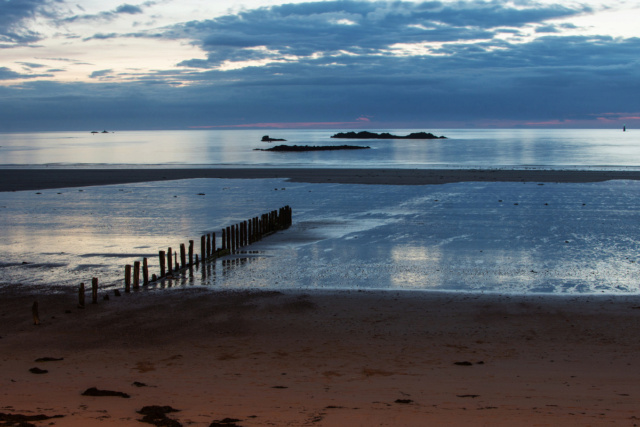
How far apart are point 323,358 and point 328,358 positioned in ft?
0.31

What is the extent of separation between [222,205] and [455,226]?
14.7 meters

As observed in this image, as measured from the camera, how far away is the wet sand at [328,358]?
858 centimetres

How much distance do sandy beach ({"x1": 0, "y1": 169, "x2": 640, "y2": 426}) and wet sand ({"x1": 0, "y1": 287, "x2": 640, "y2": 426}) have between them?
1.5 inches

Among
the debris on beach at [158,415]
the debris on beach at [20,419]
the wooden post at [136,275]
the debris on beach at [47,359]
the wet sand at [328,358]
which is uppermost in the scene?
the wooden post at [136,275]

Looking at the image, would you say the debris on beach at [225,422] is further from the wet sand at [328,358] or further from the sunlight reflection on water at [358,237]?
the sunlight reflection on water at [358,237]

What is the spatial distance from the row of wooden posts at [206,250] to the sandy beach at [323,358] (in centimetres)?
71

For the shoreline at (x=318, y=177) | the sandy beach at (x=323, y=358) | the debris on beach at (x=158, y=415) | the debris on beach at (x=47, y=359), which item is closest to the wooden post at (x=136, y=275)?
the sandy beach at (x=323, y=358)

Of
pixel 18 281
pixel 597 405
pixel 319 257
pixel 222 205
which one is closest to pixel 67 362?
pixel 18 281

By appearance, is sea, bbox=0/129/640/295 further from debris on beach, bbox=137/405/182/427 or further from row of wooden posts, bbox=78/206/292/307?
debris on beach, bbox=137/405/182/427

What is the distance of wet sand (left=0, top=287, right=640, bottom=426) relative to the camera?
8.58 m

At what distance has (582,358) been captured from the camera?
11219mm

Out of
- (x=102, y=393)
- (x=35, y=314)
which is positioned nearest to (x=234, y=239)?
(x=35, y=314)

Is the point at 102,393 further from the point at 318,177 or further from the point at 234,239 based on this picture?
the point at 318,177

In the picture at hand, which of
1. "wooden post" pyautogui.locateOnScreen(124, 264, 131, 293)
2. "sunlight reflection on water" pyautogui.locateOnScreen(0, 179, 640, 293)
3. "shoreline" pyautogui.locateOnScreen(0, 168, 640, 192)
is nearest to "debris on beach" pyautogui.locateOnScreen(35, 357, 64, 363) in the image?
"wooden post" pyautogui.locateOnScreen(124, 264, 131, 293)
